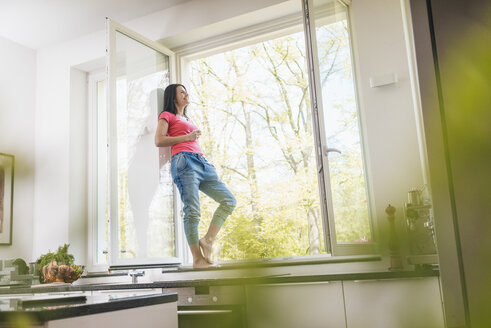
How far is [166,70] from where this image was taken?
3.74 m

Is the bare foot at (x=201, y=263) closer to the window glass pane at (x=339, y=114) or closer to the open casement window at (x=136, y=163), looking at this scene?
the open casement window at (x=136, y=163)

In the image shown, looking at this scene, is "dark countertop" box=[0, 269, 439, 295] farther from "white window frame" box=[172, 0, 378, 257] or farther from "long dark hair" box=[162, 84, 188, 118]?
"long dark hair" box=[162, 84, 188, 118]

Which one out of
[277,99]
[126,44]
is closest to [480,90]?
[126,44]

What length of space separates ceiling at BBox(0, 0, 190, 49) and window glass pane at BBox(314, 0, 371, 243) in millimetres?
1543

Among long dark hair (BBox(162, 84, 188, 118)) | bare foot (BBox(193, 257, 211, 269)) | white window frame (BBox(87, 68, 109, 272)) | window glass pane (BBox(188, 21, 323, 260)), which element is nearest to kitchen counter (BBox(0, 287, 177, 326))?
bare foot (BBox(193, 257, 211, 269))

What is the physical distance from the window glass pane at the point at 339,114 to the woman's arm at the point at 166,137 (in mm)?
1019

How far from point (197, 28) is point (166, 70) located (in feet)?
1.34

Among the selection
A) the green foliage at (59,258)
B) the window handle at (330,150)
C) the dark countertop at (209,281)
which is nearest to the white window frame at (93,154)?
the green foliage at (59,258)

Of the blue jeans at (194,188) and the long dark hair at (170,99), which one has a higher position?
the long dark hair at (170,99)

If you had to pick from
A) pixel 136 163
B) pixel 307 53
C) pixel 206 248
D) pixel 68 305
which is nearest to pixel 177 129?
pixel 136 163

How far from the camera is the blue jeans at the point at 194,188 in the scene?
10.2 ft

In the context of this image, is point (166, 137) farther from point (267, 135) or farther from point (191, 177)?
point (267, 135)

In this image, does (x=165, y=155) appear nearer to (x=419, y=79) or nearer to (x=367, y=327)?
(x=367, y=327)

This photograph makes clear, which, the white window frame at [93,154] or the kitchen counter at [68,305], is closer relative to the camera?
the kitchen counter at [68,305]
